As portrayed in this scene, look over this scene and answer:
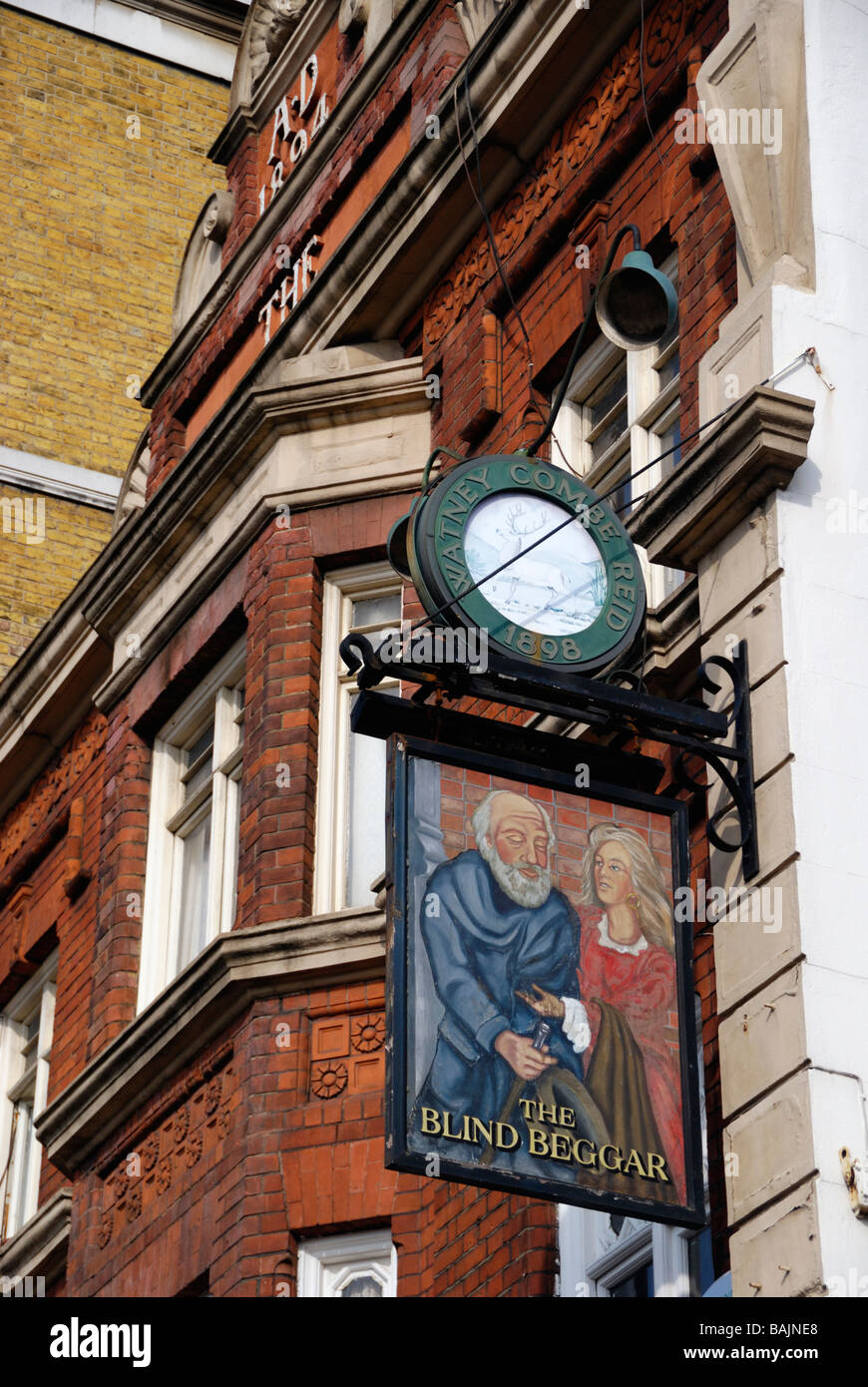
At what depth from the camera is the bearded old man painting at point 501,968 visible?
8.57 metres

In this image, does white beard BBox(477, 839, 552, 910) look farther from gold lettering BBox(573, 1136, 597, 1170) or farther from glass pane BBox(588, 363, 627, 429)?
glass pane BBox(588, 363, 627, 429)

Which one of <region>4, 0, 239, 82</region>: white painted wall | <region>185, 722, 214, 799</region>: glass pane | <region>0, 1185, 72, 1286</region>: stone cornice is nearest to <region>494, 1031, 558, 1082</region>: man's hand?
<region>185, 722, 214, 799</region>: glass pane

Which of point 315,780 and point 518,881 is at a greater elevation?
point 315,780

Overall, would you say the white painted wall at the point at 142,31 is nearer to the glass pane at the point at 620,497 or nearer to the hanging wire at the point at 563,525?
the glass pane at the point at 620,497

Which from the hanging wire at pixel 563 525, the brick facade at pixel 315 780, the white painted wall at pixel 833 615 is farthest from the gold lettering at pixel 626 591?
the brick facade at pixel 315 780

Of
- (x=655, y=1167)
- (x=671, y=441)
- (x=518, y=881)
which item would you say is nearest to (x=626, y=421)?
(x=671, y=441)

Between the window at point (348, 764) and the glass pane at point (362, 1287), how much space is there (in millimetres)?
2060

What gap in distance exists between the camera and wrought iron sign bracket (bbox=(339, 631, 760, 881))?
9289 mm

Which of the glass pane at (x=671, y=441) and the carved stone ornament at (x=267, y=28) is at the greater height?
the carved stone ornament at (x=267, y=28)

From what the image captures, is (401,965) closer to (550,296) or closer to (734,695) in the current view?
(734,695)

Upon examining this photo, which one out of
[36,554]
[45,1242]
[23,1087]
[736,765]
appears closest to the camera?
[736,765]

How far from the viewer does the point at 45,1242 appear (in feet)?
53.9

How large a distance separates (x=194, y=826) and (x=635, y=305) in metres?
6.46

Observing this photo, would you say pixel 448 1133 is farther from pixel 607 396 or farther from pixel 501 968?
pixel 607 396
